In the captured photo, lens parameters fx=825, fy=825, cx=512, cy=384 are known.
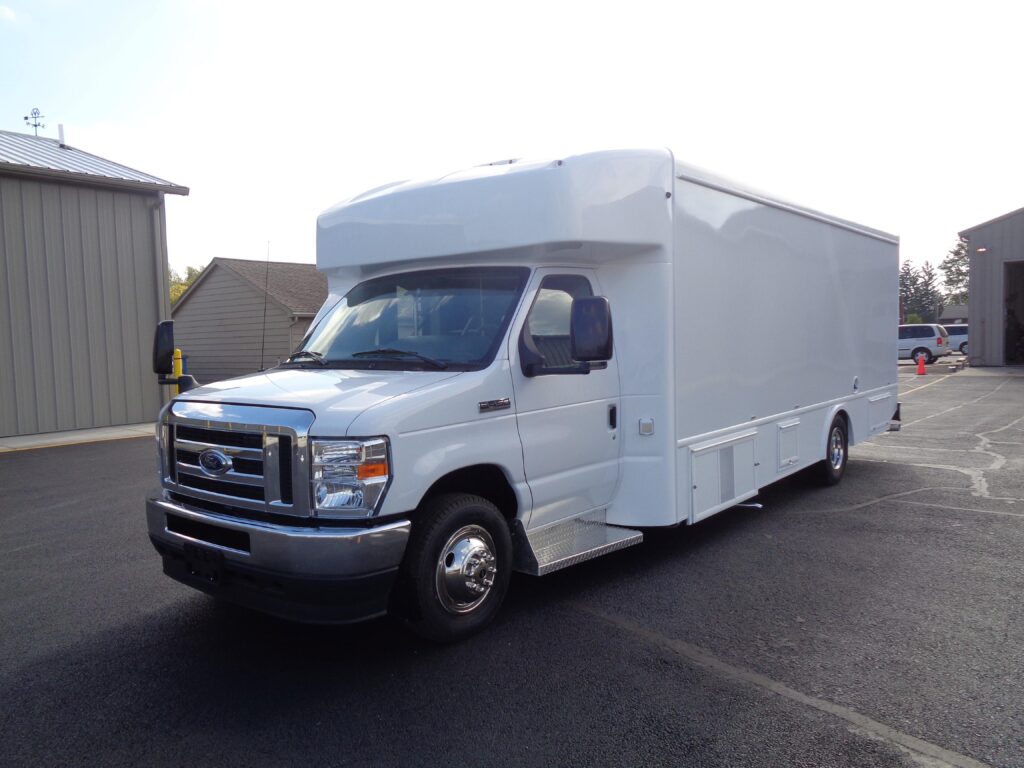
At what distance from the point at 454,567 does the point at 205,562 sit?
1.31 meters

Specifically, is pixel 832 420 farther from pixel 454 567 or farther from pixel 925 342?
pixel 925 342

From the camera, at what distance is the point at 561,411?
519 cm

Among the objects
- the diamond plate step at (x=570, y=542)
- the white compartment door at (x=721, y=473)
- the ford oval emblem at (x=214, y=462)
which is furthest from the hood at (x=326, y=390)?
the white compartment door at (x=721, y=473)

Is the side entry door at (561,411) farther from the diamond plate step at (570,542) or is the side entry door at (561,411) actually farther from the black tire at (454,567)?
the black tire at (454,567)

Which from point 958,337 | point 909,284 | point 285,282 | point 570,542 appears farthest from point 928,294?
point 570,542

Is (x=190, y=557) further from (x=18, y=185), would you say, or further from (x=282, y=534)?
(x=18, y=185)

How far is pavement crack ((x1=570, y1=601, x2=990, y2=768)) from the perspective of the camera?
342cm

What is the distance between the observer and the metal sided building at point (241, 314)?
24484 millimetres

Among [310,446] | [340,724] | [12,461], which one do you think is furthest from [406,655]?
[12,461]

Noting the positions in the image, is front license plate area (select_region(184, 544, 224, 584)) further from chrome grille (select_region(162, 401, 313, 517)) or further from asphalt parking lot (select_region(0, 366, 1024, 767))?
asphalt parking lot (select_region(0, 366, 1024, 767))

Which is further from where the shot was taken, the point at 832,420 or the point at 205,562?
the point at 832,420

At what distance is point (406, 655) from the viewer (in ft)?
14.8

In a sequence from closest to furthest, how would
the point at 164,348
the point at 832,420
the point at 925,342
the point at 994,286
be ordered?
the point at 164,348 < the point at 832,420 < the point at 994,286 < the point at 925,342

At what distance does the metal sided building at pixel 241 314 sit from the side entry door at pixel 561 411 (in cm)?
1922
